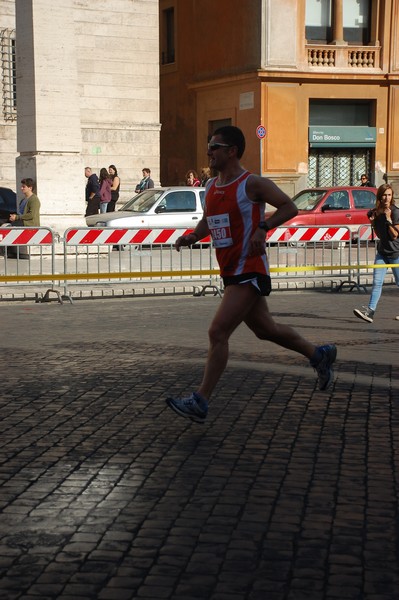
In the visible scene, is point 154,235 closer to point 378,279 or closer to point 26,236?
point 26,236

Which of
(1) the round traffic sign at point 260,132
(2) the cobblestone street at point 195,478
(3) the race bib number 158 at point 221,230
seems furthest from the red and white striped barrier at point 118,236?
(1) the round traffic sign at point 260,132

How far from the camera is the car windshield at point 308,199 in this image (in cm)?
2786

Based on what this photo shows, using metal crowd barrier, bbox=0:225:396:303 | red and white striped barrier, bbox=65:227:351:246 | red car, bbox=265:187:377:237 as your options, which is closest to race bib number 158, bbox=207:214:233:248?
metal crowd barrier, bbox=0:225:396:303

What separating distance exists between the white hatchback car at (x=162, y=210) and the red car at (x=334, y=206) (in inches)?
112

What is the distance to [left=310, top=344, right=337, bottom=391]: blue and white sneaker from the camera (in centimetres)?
810

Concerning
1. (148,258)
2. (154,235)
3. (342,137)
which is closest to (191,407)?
(154,235)

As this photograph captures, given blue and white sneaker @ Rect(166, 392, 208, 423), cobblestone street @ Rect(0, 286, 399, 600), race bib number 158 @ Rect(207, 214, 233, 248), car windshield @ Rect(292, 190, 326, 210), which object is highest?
race bib number 158 @ Rect(207, 214, 233, 248)

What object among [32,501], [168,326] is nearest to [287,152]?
[168,326]

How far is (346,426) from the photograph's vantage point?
7.34 m

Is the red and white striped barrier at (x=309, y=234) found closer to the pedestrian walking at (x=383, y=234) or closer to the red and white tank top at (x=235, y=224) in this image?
the pedestrian walking at (x=383, y=234)

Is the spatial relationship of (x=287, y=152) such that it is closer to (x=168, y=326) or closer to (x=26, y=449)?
(x=168, y=326)

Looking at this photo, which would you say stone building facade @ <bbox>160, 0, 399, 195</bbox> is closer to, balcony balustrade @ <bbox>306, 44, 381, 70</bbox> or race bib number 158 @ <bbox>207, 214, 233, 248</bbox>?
balcony balustrade @ <bbox>306, 44, 381, 70</bbox>

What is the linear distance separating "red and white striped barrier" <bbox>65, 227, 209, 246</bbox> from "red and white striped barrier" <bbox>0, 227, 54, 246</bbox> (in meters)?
0.30

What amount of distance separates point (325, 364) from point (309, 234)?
1030cm
